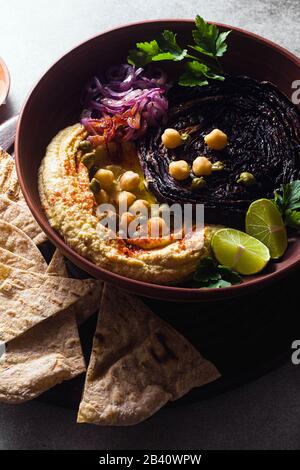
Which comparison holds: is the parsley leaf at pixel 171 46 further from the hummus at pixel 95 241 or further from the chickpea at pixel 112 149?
the hummus at pixel 95 241

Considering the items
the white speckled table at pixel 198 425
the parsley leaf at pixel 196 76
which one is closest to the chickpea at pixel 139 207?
the parsley leaf at pixel 196 76

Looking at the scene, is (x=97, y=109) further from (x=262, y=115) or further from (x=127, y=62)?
(x=262, y=115)

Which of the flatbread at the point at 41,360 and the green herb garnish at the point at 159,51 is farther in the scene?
the green herb garnish at the point at 159,51

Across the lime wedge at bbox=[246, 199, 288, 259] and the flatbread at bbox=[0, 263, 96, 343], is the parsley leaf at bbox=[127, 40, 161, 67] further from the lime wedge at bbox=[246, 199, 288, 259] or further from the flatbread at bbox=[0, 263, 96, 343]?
the flatbread at bbox=[0, 263, 96, 343]

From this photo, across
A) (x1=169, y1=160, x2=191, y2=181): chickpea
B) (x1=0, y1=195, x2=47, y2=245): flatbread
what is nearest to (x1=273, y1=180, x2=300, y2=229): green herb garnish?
(x1=169, y1=160, x2=191, y2=181): chickpea

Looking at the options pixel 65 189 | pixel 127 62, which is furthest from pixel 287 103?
pixel 65 189

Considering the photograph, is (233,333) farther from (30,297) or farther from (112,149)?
(112,149)

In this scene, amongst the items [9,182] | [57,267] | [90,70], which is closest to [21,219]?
[9,182]
